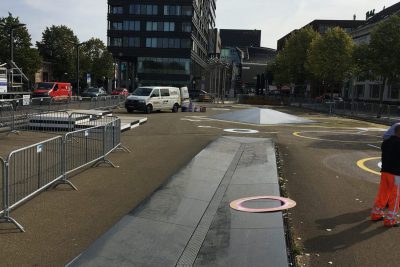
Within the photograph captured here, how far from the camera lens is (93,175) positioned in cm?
1013

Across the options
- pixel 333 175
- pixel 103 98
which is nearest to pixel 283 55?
pixel 103 98

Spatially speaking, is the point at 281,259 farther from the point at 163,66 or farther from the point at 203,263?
the point at 163,66

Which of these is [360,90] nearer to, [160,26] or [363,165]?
[160,26]

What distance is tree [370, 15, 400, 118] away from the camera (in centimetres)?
3825

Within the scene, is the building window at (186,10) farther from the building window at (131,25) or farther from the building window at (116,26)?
the building window at (116,26)

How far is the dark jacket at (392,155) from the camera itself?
6965 millimetres

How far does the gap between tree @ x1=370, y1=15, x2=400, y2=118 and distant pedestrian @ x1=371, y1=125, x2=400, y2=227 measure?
32.4 meters

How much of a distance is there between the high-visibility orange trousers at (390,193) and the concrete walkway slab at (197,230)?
151 centimetres

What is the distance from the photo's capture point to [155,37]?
309 feet

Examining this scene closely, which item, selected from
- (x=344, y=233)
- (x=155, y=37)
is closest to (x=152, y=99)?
(x=344, y=233)

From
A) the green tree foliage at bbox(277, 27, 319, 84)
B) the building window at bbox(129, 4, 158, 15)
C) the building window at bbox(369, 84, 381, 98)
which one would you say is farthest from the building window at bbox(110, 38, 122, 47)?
the building window at bbox(369, 84, 381, 98)

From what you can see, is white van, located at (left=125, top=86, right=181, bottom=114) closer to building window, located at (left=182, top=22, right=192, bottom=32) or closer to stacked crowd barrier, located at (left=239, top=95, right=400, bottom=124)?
stacked crowd barrier, located at (left=239, top=95, right=400, bottom=124)

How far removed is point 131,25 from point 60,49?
20.4m

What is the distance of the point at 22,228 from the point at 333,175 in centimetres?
718
